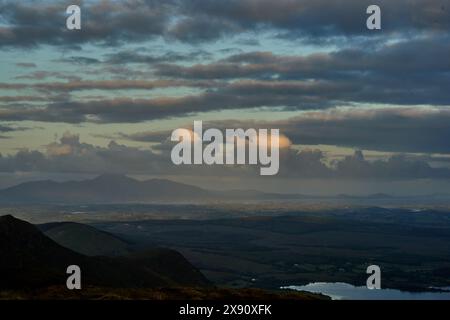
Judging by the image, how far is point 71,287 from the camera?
84.5m
